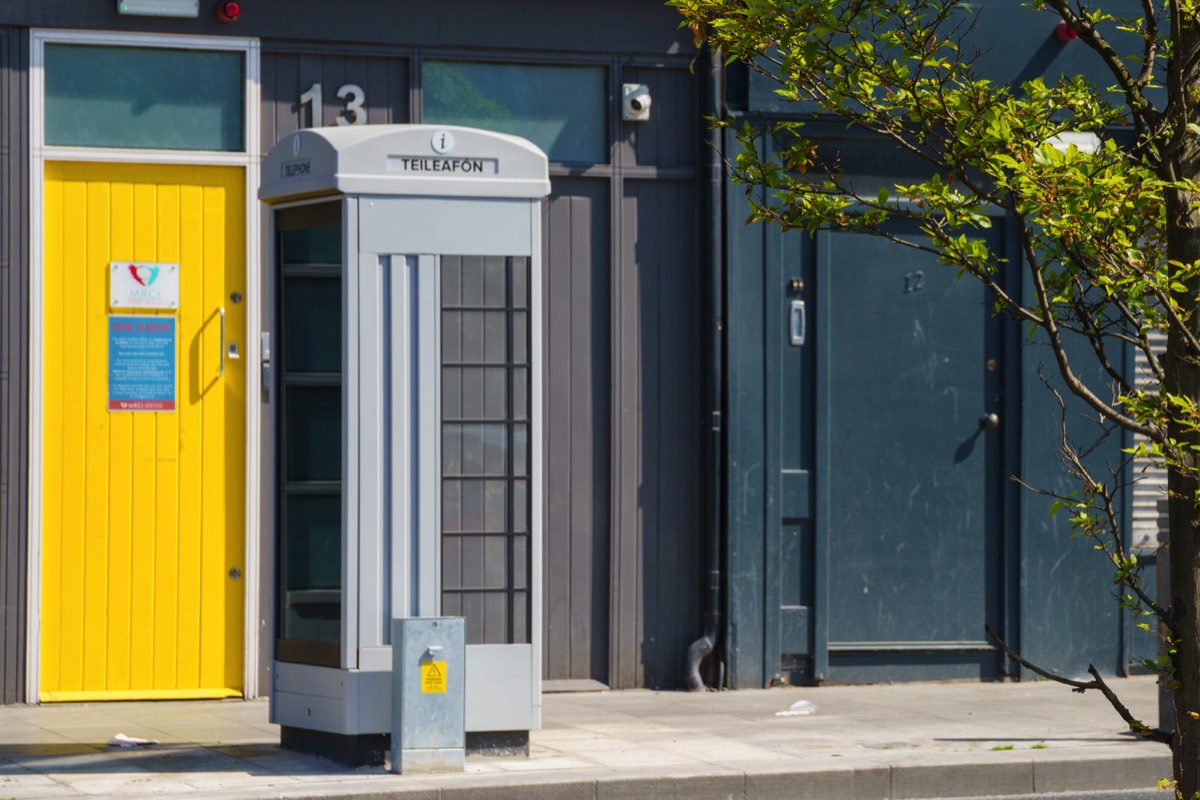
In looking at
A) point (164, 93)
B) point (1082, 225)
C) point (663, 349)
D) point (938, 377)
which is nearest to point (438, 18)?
point (164, 93)

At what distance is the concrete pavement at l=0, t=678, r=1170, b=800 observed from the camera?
7.10m

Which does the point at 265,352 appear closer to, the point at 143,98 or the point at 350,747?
the point at 143,98

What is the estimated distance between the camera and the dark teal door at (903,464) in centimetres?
1055

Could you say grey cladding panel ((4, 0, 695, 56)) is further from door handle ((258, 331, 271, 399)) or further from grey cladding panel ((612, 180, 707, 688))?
door handle ((258, 331, 271, 399))

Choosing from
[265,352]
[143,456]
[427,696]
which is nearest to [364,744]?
[427,696]

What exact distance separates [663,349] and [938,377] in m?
1.72

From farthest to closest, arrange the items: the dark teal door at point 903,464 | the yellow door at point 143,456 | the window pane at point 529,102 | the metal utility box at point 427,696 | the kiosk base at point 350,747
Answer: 1. the dark teal door at point 903,464
2. the window pane at point 529,102
3. the yellow door at point 143,456
4. the kiosk base at point 350,747
5. the metal utility box at point 427,696

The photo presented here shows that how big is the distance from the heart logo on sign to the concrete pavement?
7.22 feet

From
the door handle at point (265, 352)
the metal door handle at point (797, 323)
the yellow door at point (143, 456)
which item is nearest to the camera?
the yellow door at point (143, 456)

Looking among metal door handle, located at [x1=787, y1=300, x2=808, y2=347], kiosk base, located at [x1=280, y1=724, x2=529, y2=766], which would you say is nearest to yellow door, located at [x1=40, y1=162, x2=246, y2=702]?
kiosk base, located at [x1=280, y1=724, x2=529, y2=766]

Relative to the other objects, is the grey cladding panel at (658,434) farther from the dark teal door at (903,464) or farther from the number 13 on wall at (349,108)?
the number 13 on wall at (349,108)

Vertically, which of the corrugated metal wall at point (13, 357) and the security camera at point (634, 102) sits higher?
the security camera at point (634, 102)

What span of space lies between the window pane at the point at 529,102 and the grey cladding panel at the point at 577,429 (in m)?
0.24

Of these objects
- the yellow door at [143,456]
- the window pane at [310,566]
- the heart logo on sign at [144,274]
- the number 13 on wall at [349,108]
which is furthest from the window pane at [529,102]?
the window pane at [310,566]
